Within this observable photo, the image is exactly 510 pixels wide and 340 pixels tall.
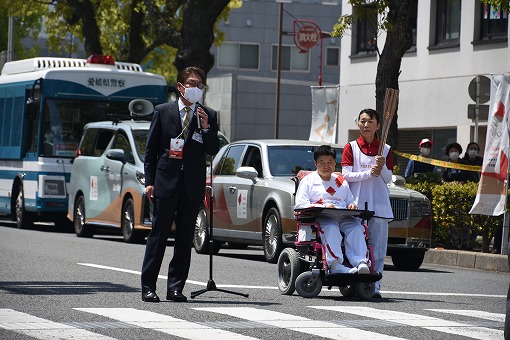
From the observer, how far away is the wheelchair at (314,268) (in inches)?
488

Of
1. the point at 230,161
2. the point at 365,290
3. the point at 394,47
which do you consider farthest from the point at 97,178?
the point at 365,290

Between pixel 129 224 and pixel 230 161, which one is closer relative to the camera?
pixel 230 161

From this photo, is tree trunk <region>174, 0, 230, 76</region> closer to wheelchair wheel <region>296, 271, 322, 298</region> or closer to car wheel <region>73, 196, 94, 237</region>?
car wheel <region>73, 196, 94, 237</region>

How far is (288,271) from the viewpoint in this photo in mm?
12789

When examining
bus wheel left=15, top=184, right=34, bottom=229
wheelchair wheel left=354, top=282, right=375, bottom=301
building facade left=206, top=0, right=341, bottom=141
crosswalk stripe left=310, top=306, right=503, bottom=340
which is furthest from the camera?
building facade left=206, top=0, right=341, bottom=141

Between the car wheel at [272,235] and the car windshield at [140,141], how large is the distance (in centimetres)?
423

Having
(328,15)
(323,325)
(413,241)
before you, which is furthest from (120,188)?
(328,15)

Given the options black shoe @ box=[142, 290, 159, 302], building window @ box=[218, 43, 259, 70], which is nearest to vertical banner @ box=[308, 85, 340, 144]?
black shoe @ box=[142, 290, 159, 302]

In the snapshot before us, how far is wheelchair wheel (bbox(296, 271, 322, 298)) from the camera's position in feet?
40.9

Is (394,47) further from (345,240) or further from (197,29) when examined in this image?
(345,240)

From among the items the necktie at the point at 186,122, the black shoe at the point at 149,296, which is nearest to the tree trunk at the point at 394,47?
the necktie at the point at 186,122

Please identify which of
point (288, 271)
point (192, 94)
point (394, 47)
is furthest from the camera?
point (394, 47)

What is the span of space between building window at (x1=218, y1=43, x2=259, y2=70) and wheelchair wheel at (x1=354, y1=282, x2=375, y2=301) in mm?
59064

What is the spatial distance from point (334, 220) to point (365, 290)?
712mm
